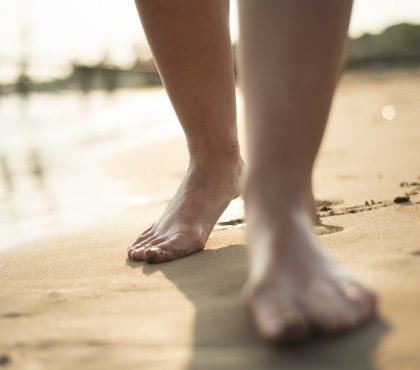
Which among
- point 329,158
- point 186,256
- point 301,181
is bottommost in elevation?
point 329,158

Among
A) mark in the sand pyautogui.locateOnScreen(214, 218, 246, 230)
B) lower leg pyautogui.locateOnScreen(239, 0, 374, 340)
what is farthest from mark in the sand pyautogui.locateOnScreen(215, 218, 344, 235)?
lower leg pyautogui.locateOnScreen(239, 0, 374, 340)

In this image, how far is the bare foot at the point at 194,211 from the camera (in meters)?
1.58

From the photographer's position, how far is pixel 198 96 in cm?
175

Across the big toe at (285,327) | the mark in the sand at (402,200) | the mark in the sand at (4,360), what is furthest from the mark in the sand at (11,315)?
the mark in the sand at (402,200)

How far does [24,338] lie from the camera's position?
1030 millimetres

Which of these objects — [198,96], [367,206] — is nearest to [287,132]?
[198,96]

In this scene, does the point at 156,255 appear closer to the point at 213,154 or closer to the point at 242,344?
the point at 213,154

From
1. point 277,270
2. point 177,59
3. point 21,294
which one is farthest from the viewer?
point 177,59

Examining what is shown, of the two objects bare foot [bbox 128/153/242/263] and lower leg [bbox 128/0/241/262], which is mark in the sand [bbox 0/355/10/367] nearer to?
bare foot [bbox 128/153/242/263]

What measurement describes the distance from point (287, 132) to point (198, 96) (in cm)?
79

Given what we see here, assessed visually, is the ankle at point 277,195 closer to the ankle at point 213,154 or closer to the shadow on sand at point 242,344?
the shadow on sand at point 242,344

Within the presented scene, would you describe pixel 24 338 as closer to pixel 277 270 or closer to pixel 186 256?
pixel 277 270

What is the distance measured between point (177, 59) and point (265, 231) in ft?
2.84

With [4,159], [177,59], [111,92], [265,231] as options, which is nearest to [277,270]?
[265,231]
